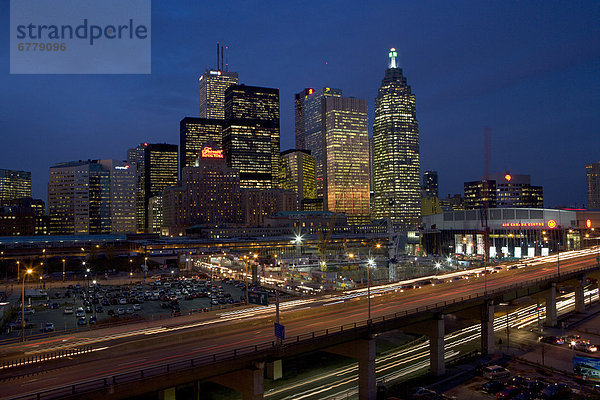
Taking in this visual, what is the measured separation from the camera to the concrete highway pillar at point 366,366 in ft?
137

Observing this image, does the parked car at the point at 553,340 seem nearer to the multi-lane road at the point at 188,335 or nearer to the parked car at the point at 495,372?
the multi-lane road at the point at 188,335

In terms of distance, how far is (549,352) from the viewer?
5847 centimetres

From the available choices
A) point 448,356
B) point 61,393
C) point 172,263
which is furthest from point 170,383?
point 172,263

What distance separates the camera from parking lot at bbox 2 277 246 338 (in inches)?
2854

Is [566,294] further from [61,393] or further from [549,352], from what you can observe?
[61,393]

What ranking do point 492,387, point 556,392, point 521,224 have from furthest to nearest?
point 521,224, point 492,387, point 556,392

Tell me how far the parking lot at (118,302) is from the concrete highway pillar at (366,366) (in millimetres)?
26159

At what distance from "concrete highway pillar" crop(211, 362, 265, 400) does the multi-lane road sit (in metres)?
2.35

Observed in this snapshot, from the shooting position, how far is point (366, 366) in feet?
139

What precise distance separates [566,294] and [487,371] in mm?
67524

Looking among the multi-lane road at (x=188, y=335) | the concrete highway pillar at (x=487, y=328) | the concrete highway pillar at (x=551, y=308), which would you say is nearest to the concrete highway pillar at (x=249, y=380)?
the multi-lane road at (x=188, y=335)

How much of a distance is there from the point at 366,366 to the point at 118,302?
69093 millimetres

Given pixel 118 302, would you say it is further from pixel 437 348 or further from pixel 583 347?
pixel 583 347

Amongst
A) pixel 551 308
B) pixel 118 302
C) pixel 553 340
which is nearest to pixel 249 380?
pixel 553 340
